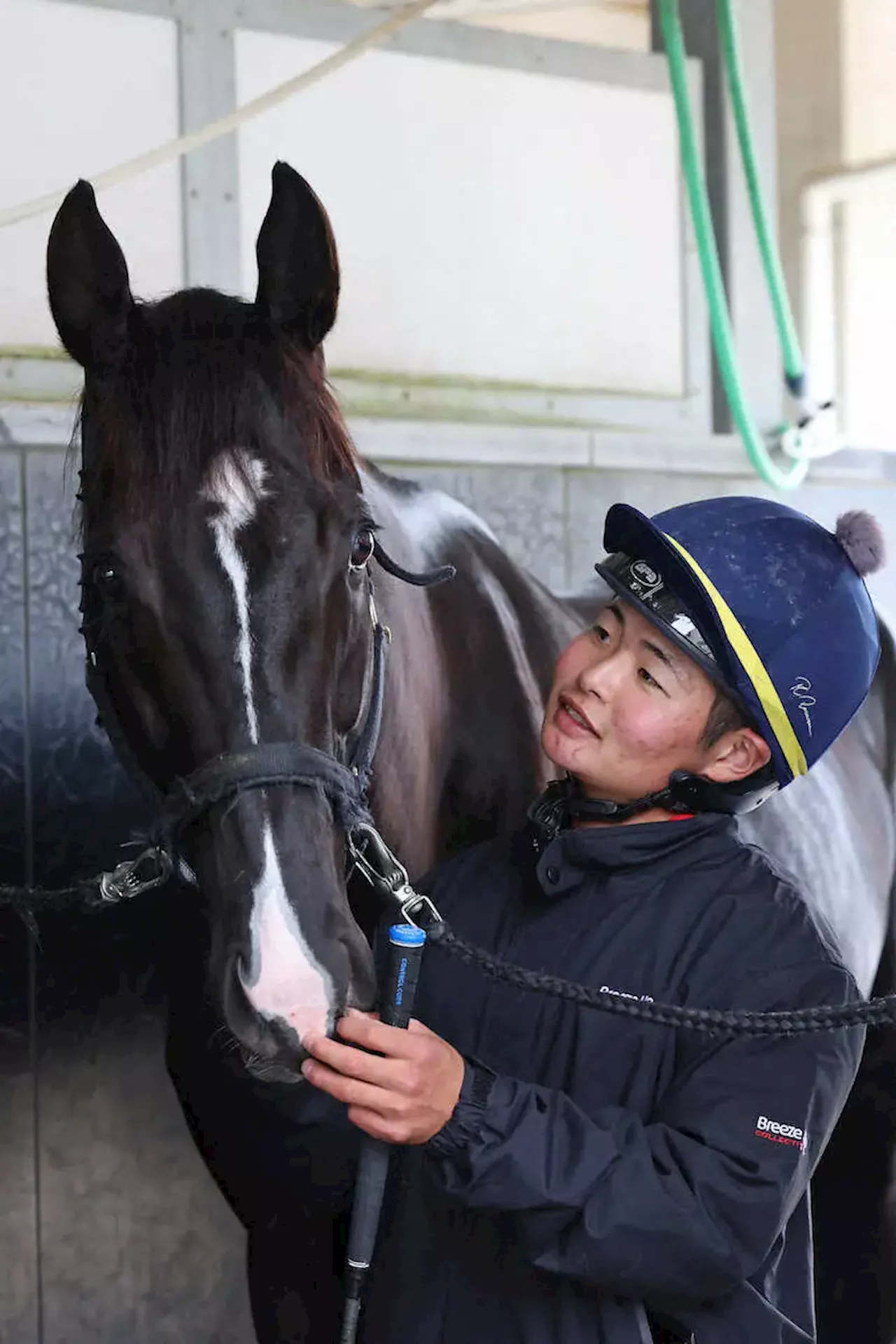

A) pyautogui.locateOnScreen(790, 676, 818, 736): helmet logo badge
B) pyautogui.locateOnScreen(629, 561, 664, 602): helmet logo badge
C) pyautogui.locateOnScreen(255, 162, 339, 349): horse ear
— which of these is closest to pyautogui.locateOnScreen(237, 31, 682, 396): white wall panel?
pyautogui.locateOnScreen(255, 162, 339, 349): horse ear

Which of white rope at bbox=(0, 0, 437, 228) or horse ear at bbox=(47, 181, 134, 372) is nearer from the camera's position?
horse ear at bbox=(47, 181, 134, 372)

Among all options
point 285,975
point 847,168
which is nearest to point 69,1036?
point 285,975

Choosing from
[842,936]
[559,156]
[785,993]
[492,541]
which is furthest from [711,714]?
[559,156]

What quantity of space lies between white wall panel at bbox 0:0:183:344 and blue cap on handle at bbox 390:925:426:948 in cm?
116

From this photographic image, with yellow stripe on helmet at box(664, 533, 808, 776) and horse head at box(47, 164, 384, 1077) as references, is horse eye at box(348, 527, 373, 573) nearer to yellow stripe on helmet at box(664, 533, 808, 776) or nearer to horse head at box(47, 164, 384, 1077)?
horse head at box(47, 164, 384, 1077)

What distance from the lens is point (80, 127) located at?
185cm

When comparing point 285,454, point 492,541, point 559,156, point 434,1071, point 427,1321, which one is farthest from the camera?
point 559,156

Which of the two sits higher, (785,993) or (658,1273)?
(785,993)

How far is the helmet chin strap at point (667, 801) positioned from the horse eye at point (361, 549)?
237 mm

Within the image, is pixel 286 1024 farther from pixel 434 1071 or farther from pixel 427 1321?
pixel 427 1321

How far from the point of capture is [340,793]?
1047 mm

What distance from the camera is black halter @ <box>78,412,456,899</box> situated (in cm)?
102

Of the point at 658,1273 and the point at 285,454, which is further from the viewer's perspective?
the point at 285,454

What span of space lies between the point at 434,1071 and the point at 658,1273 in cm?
19
